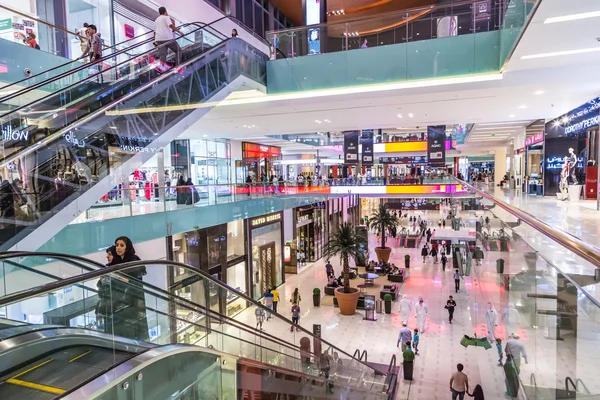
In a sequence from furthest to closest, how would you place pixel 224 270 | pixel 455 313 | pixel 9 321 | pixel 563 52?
1. pixel 224 270
2. pixel 455 313
3. pixel 563 52
4. pixel 9 321

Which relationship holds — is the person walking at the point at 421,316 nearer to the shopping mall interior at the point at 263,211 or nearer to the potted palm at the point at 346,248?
the shopping mall interior at the point at 263,211

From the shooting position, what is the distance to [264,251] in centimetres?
1936

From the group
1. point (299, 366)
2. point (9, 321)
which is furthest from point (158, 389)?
point (299, 366)

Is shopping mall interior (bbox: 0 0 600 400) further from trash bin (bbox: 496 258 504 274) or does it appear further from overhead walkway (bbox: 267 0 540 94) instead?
trash bin (bbox: 496 258 504 274)

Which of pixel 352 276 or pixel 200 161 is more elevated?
pixel 200 161

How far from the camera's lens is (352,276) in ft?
65.6

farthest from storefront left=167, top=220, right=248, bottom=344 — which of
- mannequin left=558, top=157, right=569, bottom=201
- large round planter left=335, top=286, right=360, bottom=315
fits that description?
mannequin left=558, top=157, right=569, bottom=201

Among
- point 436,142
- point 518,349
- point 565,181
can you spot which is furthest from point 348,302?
point 518,349

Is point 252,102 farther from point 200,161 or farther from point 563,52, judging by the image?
point 200,161

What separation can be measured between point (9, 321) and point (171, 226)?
7.76 m

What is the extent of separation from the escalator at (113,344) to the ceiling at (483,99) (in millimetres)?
5997

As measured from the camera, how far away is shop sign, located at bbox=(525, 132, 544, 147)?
18.0m

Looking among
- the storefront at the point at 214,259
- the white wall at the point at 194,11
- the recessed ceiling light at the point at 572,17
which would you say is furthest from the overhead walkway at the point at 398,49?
the storefront at the point at 214,259

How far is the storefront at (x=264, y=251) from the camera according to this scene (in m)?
18.2
